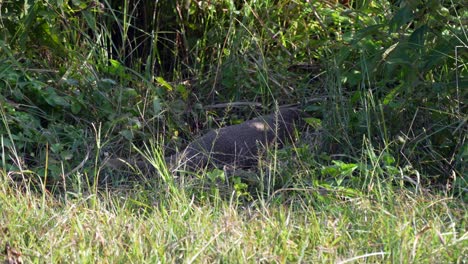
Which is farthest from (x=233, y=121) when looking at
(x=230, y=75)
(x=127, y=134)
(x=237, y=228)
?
(x=237, y=228)

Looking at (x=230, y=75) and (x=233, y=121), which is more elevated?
(x=230, y=75)

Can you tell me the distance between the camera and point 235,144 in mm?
4004

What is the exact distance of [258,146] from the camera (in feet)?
12.7

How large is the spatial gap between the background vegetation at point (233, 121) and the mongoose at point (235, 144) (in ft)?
0.44

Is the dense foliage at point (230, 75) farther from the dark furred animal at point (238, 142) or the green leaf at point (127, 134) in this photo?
the dark furred animal at point (238, 142)

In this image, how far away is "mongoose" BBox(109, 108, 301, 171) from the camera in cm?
380

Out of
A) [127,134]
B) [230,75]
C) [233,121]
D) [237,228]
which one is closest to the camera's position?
[237,228]

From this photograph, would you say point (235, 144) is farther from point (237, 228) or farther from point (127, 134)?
point (237, 228)

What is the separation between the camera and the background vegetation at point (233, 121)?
277 cm

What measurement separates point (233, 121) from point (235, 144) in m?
0.43

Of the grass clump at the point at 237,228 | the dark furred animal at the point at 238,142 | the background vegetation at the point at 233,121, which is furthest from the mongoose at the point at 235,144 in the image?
the grass clump at the point at 237,228

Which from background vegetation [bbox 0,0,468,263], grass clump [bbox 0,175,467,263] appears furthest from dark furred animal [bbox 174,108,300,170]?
grass clump [bbox 0,175,467,263]

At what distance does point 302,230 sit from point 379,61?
1.25 metres

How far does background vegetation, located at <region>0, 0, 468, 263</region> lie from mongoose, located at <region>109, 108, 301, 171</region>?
13 cm
